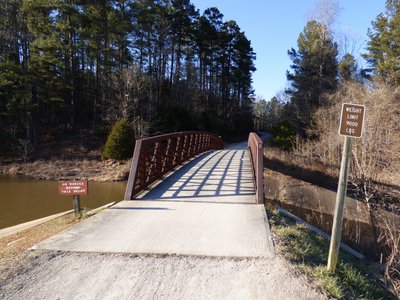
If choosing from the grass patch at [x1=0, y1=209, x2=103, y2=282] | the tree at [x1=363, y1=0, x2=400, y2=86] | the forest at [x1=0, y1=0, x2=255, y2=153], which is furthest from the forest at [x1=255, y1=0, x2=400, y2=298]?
the forest at [x1=0, y1=0, x2=255, y2=153]

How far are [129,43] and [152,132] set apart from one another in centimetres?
1032

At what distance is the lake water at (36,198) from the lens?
38.6 feet

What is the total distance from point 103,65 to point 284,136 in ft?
57.2

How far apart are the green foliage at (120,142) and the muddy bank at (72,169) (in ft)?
1.89

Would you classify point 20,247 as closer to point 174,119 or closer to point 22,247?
point 22,247

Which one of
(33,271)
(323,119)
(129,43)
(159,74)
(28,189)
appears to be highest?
(129,43)

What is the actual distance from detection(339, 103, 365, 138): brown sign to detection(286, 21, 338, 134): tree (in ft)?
79.5

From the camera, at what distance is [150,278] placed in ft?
11.0

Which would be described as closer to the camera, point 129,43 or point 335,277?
point 335,277

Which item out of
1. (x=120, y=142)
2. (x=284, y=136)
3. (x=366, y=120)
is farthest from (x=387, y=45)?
(x=120, y=142)

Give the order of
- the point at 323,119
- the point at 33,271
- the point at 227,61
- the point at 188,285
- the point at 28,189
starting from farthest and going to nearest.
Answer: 1. the point at 227,61
2. the point at 323,119
3. the point at 28,189
4. the point at 33,271
5. the point at 188,285

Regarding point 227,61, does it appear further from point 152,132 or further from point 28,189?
point 28,189

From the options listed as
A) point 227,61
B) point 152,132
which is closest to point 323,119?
point 152,132

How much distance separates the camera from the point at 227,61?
42.4m
